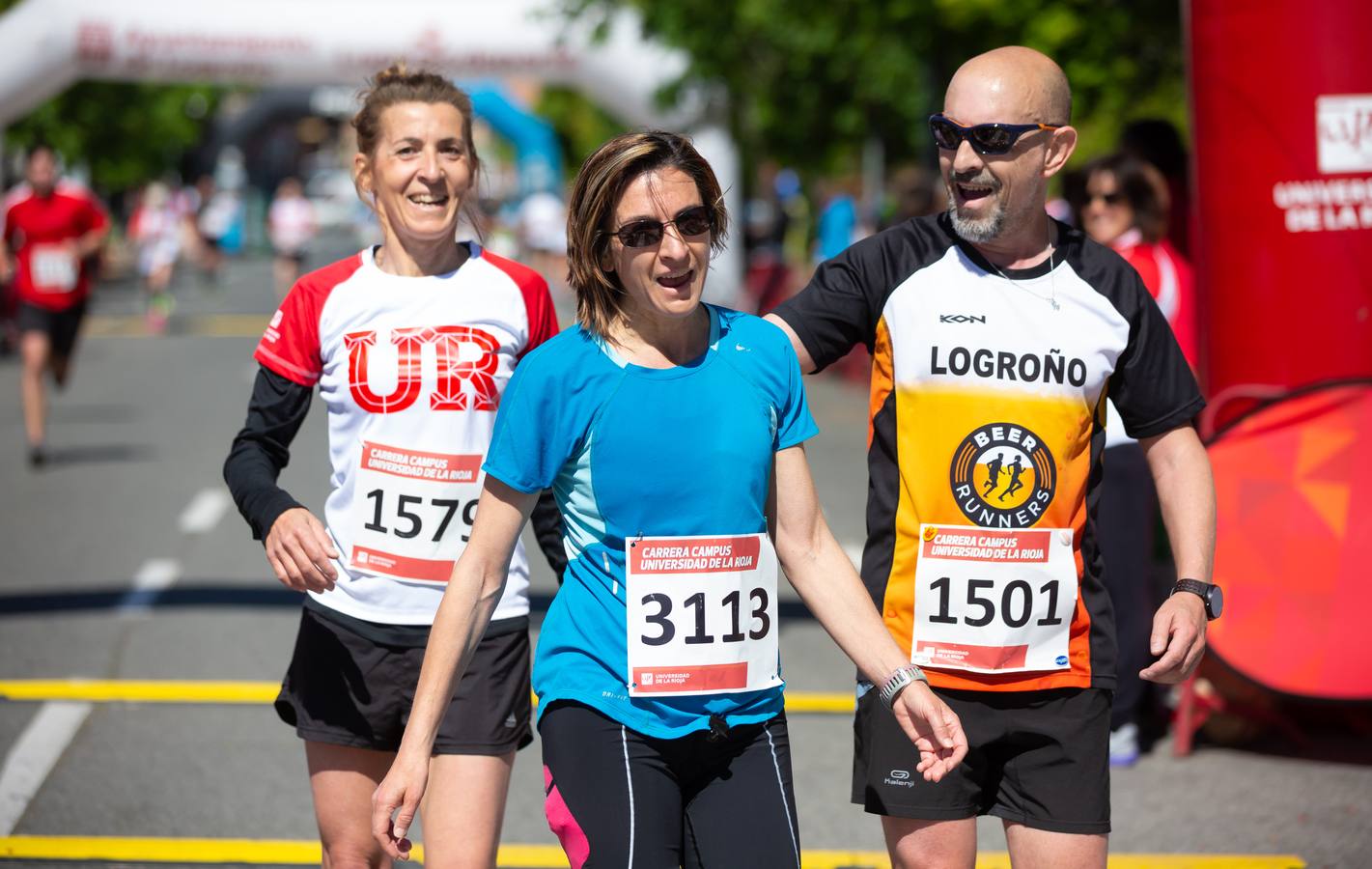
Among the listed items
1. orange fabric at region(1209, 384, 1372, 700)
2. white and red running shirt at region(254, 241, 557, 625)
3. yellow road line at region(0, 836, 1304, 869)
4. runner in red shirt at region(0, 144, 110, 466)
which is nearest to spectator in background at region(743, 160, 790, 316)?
runner in red shirt at region(0, 144, 110, 466)

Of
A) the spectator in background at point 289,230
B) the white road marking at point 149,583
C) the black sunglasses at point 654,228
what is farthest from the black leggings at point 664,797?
the spectator in background at point 289,230

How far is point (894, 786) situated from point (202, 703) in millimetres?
4311

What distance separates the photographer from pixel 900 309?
3.46 metres

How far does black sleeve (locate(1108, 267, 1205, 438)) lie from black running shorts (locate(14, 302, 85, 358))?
10942 millimetres

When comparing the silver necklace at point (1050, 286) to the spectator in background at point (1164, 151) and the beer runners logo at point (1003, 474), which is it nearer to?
the beer runners logo at point (1003, 474)

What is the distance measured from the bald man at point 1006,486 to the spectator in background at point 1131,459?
2.48 metres

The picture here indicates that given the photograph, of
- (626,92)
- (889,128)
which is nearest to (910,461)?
(626,92)

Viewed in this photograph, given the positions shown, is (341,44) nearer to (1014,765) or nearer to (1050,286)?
(1050,286)

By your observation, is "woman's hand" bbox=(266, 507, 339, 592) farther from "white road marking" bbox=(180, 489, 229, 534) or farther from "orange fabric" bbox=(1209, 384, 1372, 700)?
"white road marking" bbox=(180, 489, 229, 534)

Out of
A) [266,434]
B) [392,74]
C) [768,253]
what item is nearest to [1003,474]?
[266,434]

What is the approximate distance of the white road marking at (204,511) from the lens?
35.4 ft

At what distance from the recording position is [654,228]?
3039 mm

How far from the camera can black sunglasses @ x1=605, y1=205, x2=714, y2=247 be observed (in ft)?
9.97

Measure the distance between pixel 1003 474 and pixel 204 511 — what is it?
8.86 metres
